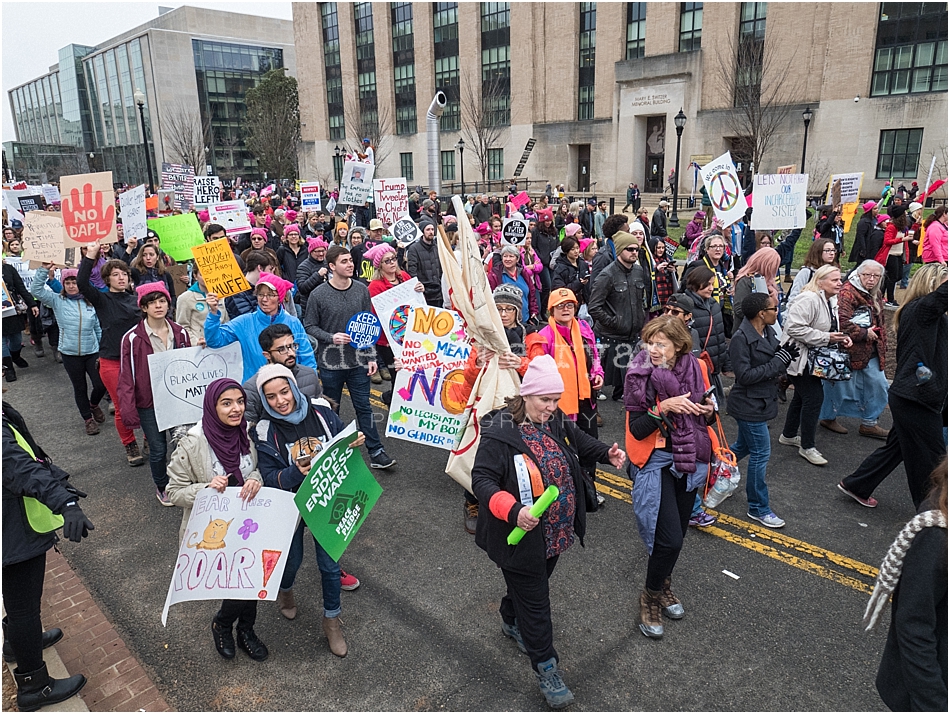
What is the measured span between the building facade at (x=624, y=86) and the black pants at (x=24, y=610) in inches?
968

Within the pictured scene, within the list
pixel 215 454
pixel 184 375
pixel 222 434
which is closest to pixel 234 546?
pixel 215 454

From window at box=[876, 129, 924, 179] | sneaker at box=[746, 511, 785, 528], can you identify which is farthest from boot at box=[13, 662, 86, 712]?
window at box=[876, 129, 924, 179]

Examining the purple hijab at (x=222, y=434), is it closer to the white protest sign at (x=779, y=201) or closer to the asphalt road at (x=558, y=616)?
the asphalt road at (x=558, y=616)

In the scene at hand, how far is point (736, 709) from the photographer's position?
11.3 feet

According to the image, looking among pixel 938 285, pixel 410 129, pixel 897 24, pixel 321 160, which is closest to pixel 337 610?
pixel 938 285

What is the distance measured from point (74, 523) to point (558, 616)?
288cm

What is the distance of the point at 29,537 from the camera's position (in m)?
3.34

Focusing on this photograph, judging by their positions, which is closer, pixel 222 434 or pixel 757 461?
pixel 222 434

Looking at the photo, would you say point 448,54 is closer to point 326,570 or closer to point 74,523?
point 326,570

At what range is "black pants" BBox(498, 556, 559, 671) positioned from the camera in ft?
11.1

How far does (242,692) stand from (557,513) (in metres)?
2.08

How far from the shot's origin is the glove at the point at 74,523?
10.4 ft

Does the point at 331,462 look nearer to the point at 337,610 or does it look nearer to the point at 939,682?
the point at 337,610

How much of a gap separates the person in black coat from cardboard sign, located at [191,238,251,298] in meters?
2.51
